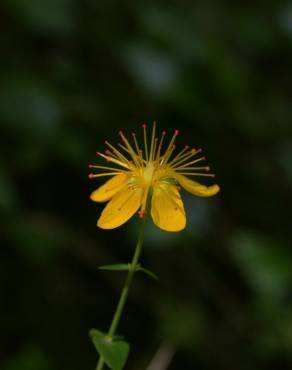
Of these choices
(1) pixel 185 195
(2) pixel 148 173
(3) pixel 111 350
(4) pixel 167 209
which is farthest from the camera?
(1) pixel 185 195

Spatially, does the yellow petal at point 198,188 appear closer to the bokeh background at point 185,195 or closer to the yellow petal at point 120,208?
the yellow petal at point 120,208

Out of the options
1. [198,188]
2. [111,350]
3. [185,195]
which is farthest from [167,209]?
[185,195]

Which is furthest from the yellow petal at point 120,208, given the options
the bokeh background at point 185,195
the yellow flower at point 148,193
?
the bokeh background at point 185,195

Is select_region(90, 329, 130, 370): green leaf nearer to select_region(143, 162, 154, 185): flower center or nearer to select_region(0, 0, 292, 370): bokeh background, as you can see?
select_region(143, 162, 154, 185): flower center

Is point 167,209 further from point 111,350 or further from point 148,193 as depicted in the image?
point 111,350

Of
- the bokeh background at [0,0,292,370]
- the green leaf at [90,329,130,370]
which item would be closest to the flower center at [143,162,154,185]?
the green leaf at [90,329,130,370]

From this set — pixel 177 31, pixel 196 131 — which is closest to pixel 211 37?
pixel 177 31
